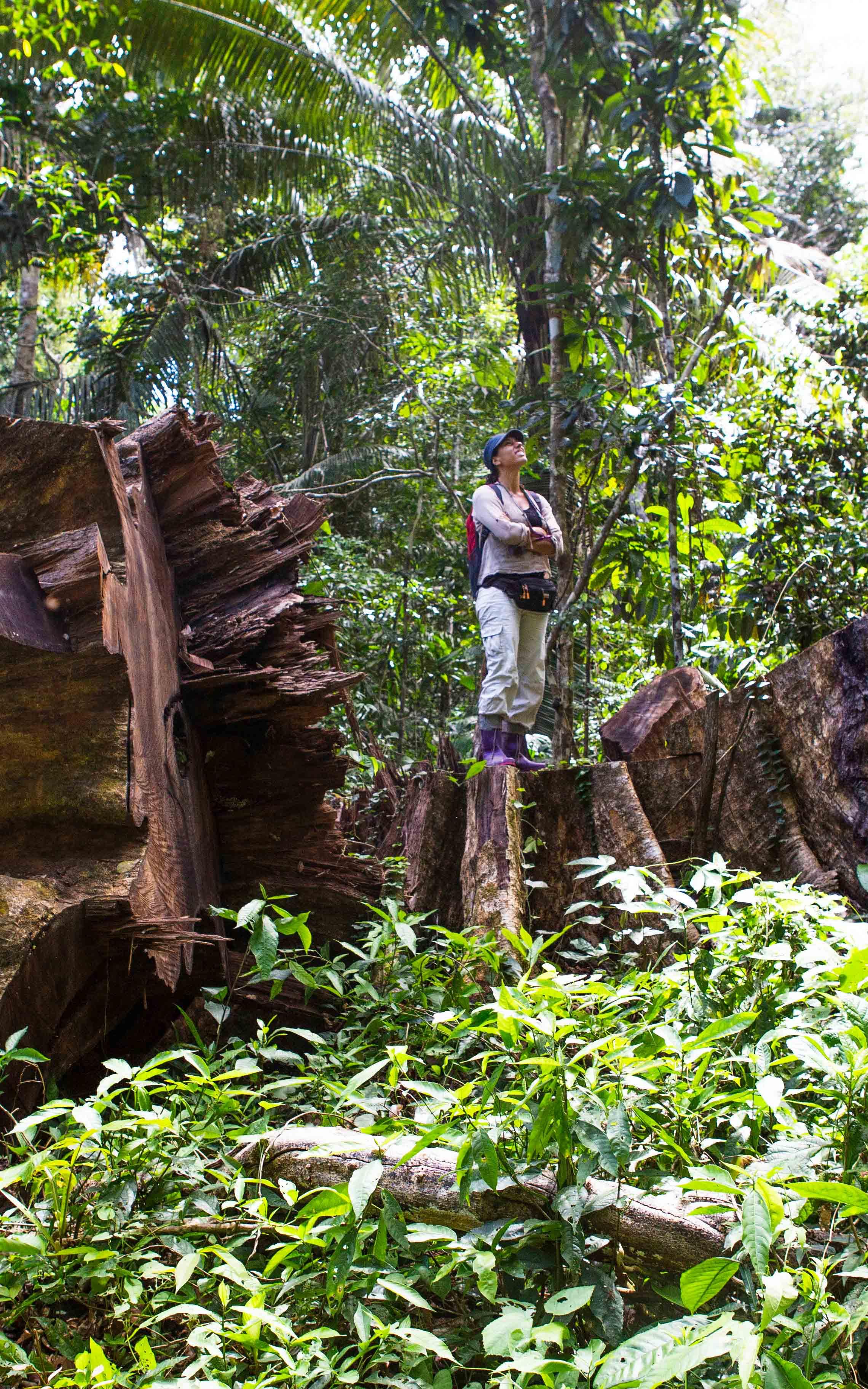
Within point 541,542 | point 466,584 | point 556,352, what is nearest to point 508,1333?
point 541,542

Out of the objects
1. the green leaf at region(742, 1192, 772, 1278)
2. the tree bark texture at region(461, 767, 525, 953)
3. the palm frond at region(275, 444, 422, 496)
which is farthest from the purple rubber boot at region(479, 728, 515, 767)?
the palm frond at region(275, 444, 422, 496)

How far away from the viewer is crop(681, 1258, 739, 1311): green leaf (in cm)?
150

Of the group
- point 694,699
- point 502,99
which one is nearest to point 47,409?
point 502,99

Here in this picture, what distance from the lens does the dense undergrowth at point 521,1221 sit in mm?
1562

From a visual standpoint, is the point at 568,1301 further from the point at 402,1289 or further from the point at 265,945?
the point at 265,945

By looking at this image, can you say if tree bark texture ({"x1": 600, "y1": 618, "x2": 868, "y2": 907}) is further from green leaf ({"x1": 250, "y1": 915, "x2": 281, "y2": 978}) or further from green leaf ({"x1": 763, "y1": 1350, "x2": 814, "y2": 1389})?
green leaf ({"x1": 763, "y1": 1350, "x2": 814, "y2": 1389})

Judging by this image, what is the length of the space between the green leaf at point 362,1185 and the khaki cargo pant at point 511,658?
12.5ft

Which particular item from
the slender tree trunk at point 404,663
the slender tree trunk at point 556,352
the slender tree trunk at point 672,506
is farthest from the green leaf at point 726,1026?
the slender tree trunk at point 404,663

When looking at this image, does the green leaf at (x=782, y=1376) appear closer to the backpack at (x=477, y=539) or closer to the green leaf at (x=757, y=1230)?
the green leaf at (x=757, y=1230)

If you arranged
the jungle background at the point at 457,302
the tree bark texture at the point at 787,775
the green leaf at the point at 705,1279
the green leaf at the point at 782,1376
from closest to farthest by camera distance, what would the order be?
1. the green leaf at the point at 782,1376
2. the green leaf at the point at 705,1279
3. the tree bark texture at the point at 787,775
4. the jungle background at the point at 457,302

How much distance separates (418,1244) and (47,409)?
38.9 ft

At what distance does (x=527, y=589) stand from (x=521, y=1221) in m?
4.02

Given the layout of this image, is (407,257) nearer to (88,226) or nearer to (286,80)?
(286,80)

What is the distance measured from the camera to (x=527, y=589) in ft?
18.4
